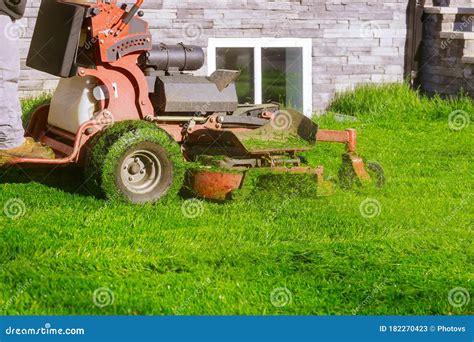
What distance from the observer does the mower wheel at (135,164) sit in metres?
6.53

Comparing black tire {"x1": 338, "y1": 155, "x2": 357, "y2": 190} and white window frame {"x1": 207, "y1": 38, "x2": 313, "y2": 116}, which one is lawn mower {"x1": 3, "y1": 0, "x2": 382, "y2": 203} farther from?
white window frame {"x1": 207, "y1": 38, "x2": 313, "y2": 116}

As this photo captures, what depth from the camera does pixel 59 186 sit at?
7180 millimetres

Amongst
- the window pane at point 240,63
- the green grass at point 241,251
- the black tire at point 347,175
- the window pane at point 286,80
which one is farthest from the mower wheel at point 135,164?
the window pane at point 240,63

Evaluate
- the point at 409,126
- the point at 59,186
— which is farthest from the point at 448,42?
the point at 59,186

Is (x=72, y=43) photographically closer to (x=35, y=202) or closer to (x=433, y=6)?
(x=35, y=202)

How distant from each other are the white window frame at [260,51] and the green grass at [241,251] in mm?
3720

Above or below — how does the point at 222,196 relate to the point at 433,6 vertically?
below

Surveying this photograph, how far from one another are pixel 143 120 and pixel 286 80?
17.1 feet

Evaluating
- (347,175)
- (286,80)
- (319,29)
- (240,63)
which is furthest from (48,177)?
(240,63)

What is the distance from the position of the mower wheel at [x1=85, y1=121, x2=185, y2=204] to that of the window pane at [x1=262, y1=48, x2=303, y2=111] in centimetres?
480

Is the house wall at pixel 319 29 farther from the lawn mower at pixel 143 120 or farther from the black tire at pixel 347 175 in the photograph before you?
the black tire at pixel 347 175

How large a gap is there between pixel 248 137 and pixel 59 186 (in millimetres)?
1427

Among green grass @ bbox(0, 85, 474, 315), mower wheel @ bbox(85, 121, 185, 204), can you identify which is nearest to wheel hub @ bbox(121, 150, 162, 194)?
mower wheel @ bbox(85, 121, 185, 204)

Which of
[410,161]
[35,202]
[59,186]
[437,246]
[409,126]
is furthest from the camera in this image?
[409,126]
